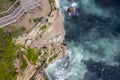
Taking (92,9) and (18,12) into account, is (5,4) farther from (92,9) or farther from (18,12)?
(92,9)

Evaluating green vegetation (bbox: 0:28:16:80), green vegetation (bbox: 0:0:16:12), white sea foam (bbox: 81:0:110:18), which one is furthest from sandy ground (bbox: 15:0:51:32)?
white sea foam (bbox: 81:0:110:18)

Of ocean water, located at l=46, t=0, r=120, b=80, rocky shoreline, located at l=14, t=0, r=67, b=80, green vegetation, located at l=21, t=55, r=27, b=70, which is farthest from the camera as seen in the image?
ocean water, located at l=46, t=0, r=120, b=80

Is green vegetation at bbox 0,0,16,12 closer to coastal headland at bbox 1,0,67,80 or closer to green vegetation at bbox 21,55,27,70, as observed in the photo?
coastal headland at bbox 1,0,67,80

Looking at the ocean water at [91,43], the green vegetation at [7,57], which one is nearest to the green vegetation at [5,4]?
the green vegetation at [7,57]

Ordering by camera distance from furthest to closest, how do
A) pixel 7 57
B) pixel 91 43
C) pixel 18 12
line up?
pixel 91 43 < pixel 18 12 < pixel 7 57

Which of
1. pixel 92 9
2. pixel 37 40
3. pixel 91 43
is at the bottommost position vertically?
pixel 91 43

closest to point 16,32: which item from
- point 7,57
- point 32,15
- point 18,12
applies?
point 18,12

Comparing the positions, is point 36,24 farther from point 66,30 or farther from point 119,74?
point 119,74
